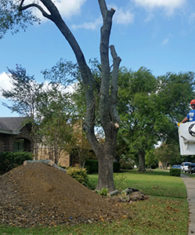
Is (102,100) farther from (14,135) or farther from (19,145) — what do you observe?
(19,145)

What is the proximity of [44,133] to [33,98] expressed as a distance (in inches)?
96.5

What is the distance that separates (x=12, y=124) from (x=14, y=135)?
0.91m

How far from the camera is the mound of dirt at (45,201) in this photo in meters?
6.05

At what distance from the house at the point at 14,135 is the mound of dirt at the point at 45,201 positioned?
11.1 metres

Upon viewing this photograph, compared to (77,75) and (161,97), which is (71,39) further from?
(161,97)

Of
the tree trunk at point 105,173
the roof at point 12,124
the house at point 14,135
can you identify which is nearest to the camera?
the tree trunk at point 105,173

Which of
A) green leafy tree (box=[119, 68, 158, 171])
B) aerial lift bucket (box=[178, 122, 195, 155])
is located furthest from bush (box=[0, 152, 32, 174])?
green leafy tree (box=[119, 68, 158, 171])

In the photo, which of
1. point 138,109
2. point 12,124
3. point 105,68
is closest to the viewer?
point 105,68

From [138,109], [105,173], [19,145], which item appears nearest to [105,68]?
[105,173]

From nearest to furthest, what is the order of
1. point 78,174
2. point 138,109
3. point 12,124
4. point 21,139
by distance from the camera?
point 78,174 < point 12,124 < point 21,139 < point 138,109

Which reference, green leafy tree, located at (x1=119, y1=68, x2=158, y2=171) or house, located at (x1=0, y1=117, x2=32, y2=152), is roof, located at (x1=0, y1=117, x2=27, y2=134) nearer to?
house, located at (x1=0, y1=117, x2=32, y2=152)

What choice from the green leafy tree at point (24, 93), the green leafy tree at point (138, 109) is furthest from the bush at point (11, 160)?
the green leafy tree at point (138, 109)

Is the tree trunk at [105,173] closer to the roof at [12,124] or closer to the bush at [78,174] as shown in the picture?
the bush at [78,174]

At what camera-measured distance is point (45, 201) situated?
6.87 metres
